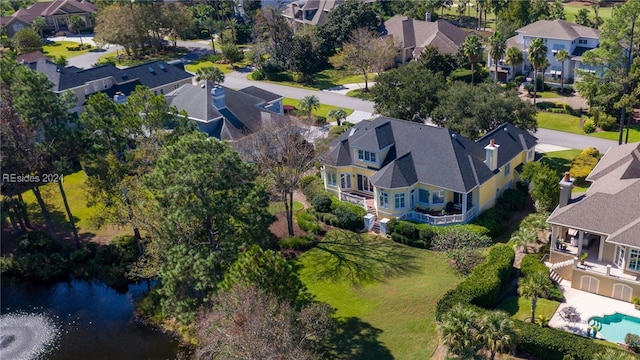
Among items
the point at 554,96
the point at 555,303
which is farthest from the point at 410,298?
the point at 554,96

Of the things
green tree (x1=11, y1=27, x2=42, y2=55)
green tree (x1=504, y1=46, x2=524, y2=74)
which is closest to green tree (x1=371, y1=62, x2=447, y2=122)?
green tree (x1=504, y1=46, x2=524, y2=74)

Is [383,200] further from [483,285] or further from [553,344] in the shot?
[553,344]

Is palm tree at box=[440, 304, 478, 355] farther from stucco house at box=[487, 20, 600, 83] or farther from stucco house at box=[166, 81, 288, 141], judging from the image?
stucco house at box=[487, 20, 600, 83]

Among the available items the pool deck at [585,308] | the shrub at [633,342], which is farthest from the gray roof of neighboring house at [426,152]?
the shrub at [633,342]

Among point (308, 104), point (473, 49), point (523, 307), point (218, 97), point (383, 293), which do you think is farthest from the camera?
point (473, 49)

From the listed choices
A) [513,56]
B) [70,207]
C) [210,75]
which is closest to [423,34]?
[513,56]

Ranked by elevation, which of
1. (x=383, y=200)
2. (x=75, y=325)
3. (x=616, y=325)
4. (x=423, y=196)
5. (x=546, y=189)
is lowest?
(x=75, y=325)

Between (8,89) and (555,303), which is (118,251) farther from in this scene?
(555,303)

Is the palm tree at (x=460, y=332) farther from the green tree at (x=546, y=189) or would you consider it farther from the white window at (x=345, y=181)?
the white window at (x=345, y=181)
